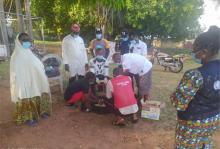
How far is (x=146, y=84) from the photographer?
554cm

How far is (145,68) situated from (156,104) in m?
0.79

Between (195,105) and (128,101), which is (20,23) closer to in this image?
(128,101)

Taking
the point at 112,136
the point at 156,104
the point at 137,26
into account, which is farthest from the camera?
the point at 137,26

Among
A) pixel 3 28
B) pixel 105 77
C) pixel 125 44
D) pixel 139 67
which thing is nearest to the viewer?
pixel 139 67

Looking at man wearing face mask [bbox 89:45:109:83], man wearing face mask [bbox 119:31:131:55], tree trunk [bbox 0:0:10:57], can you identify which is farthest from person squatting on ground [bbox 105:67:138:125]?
tree trunk [bbox 0:0:10:57]

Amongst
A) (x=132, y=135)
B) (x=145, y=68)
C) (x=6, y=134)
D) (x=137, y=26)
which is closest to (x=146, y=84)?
(x=145, y=68)

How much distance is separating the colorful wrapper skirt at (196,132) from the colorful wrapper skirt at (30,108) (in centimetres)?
324

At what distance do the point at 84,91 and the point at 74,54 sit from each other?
1117 millimetres

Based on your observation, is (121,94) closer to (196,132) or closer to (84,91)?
(84,91)

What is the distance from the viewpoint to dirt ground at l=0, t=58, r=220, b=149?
4.21 meters

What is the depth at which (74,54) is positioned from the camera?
6.36m

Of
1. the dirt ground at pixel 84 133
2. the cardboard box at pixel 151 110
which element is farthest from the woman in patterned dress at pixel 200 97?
the cardboard box at pixel 151 110

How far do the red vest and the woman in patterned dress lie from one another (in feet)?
7.39

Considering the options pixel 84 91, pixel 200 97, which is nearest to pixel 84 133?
pixel 84 91
